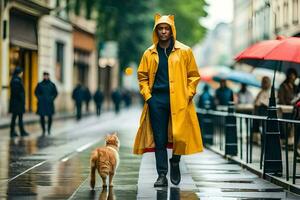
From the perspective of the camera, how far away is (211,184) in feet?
36.5

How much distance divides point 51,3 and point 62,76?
504 centimetres

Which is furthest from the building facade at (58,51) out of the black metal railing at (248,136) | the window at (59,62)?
the black metal railing at (248,136)

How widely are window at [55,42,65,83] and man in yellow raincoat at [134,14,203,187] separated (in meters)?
35.2

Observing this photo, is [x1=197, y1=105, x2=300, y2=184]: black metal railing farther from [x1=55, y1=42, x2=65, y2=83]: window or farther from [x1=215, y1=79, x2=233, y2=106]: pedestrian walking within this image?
[x1=55, y1=42, x2=65, y2=83]: window

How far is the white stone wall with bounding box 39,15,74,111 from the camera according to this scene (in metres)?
42.2

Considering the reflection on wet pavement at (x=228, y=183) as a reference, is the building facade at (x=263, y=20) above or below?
above

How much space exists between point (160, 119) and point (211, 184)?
4.28 feet

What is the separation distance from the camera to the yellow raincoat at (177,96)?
10.3 metres

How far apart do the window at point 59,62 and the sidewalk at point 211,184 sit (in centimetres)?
3166

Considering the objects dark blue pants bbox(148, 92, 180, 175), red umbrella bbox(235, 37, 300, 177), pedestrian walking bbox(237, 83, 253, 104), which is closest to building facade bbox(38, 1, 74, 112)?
pedestrian walking bbox(237, 83, 253, 104)

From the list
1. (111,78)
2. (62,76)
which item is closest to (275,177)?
(62,76)

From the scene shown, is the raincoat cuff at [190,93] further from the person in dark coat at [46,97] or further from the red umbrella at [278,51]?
the person in dark coat at [46,97]

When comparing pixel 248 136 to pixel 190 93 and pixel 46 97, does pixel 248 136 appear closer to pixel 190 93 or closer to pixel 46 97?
pixel 190 93

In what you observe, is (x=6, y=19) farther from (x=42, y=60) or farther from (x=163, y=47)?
(x=163, y=47)
